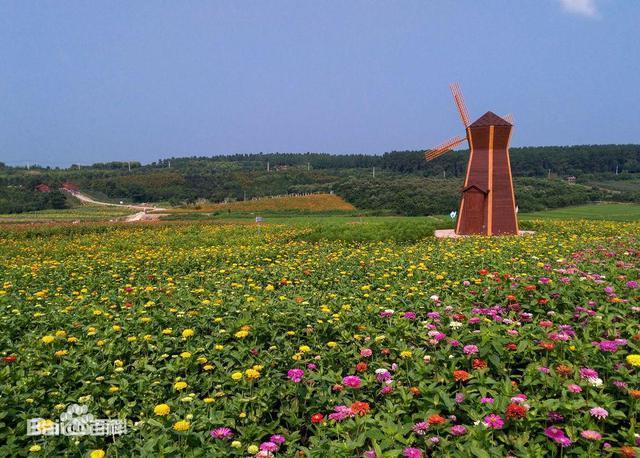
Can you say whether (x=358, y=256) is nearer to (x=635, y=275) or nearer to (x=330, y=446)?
(x=635, y=275)

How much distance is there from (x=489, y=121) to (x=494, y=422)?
68.0ft

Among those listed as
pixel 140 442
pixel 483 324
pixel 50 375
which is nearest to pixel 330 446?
pixel 140 442

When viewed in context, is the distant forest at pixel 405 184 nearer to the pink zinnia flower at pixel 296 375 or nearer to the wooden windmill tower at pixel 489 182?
the wooden windmill tower at pixel 489 182

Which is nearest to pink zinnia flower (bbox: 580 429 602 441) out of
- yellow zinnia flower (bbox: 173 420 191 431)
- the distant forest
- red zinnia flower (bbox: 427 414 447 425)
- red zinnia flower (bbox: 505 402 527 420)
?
red zinnia flower (bbox: 505 402 527 420)

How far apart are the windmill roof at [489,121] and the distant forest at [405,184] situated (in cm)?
3115

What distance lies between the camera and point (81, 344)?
4.43 meters

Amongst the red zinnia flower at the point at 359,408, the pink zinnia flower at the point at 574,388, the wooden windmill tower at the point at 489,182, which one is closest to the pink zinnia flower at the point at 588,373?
the pink zinnia flower at the point at 574,388

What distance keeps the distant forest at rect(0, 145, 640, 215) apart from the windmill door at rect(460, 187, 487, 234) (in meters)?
30.5

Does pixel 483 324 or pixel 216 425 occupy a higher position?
pixel 483 324

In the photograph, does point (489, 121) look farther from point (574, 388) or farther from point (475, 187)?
point (574, 388)

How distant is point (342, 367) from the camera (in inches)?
154

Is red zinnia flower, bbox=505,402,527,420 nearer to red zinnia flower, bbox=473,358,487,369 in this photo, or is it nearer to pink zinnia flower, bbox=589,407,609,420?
pink zinnia flower, bbox=589,407,609,420

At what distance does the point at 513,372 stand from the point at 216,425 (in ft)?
7.27

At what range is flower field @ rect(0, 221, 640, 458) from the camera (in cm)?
278
